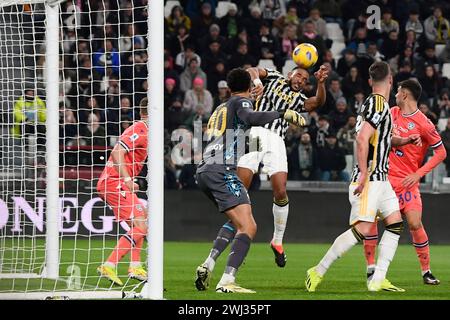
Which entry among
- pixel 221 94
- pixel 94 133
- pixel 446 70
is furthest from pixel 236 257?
pixel 446 70

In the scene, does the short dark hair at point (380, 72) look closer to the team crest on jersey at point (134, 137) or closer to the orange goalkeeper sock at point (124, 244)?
the team crest on jersey at point (134, 137)

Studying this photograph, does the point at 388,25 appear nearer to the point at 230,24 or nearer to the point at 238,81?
the point at 230,24

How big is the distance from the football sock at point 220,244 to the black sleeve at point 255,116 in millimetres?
1237

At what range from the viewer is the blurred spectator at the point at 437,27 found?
68.2ft

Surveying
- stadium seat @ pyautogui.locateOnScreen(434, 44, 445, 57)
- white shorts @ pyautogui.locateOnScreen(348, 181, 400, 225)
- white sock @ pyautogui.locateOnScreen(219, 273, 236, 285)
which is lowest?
white sock @ pyautogui.locateOnScreen(219, 273, 236, 285)

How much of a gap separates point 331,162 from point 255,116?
8.59 meters

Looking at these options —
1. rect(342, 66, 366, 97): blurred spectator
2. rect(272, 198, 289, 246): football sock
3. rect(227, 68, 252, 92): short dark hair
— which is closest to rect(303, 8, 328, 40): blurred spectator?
rect(342, 66, 366, 97): blurred spectator

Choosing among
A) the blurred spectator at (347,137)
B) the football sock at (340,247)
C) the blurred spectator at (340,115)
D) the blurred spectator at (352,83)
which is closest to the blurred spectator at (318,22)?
the blurred spectator at (352,83)

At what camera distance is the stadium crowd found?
683 inches

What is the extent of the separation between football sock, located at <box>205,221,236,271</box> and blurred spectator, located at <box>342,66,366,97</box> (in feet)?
32.6

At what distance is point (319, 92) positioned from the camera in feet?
34.1

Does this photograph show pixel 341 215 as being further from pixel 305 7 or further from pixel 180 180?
pixel 305 7

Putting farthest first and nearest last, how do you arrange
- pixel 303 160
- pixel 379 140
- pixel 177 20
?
pixel 177 20
pixel 303 160
pixel 379 140

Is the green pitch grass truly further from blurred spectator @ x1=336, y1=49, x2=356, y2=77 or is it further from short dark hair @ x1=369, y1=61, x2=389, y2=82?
blurred spectator @ x1=336, y1=49, x2=356, y2=77
